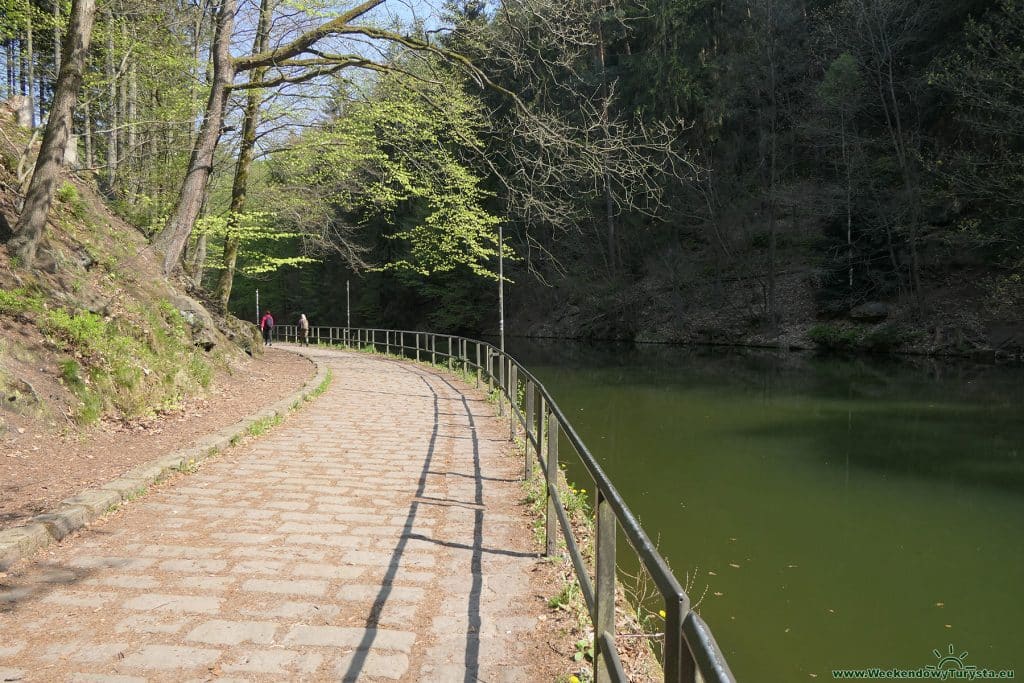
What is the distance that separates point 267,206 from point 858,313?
77.4 feet

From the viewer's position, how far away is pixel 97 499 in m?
5.34

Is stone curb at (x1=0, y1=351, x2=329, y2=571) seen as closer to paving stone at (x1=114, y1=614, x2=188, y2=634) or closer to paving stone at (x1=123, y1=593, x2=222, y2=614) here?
paving stone at (x1=123, y1=593, x2=222, y2=614)

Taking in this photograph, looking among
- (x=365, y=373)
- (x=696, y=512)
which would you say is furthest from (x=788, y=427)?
(x=365, y=373)

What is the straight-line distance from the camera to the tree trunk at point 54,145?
8906 millimetres

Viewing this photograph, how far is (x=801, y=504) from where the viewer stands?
27.8ft

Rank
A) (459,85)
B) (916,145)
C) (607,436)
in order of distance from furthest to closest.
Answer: (916,145)
(459,85)
(607,436)

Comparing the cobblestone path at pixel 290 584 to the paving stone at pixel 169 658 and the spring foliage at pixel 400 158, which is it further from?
Answer: the spring foliage at pixel 400 158

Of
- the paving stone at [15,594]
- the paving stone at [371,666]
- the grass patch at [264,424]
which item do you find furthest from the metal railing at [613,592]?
the grass patch at [264,424]

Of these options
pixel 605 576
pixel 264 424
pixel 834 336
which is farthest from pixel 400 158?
pixel 834 336

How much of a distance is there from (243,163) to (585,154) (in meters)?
11.2

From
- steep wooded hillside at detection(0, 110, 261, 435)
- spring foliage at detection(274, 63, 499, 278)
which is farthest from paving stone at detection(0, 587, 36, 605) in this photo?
spring foliage at detection(274, 63, 499, 278)

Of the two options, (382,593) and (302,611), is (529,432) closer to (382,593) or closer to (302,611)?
(382,593)

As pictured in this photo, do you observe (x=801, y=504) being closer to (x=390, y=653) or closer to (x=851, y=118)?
(x=390, y=653)

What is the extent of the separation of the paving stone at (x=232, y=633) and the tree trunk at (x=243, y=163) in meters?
15.5
